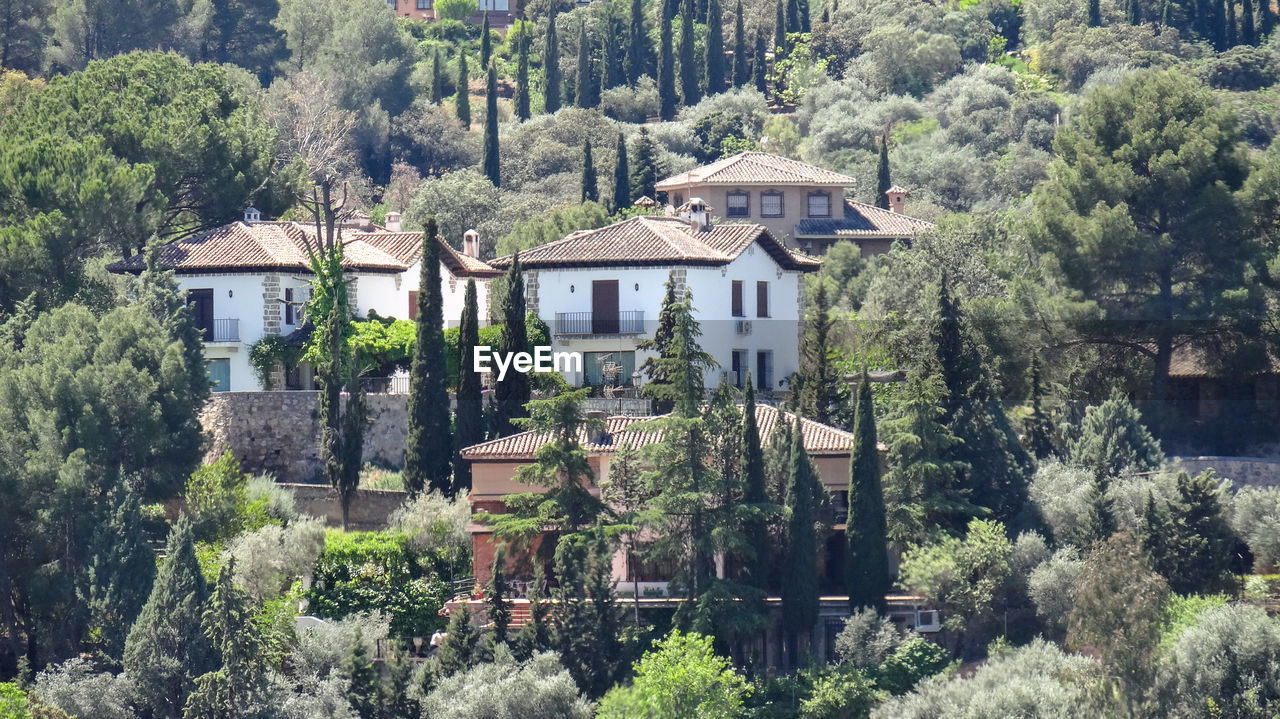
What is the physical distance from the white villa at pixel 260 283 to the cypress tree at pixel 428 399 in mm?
3999

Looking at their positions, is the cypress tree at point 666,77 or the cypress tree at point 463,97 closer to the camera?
the cypress tree at point 463,97

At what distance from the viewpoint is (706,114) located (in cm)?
9475

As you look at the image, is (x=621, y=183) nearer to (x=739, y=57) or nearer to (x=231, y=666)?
(x=739, y=57)

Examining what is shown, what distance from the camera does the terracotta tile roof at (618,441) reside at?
1795 inches

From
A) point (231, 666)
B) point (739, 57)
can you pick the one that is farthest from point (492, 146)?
point (231, 666)

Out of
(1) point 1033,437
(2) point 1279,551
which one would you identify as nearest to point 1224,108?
(1) point 1033,437

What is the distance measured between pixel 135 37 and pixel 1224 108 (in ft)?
178

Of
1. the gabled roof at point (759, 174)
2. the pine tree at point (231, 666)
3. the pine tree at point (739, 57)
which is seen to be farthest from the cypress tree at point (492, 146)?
the pine tree at point (231, 666)

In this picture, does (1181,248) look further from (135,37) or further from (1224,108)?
(135,37)

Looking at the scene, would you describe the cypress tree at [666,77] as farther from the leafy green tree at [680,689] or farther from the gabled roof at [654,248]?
the leafy green tree at [680,689]

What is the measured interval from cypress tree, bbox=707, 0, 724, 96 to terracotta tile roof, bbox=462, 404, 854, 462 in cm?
5674

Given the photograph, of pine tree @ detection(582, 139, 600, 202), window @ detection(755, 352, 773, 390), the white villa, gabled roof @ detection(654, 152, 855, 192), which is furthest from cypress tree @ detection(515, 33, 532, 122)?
window @ detection(755, 352, 773, 390)

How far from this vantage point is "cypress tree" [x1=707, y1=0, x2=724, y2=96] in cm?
10206

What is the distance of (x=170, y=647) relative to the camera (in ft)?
136
